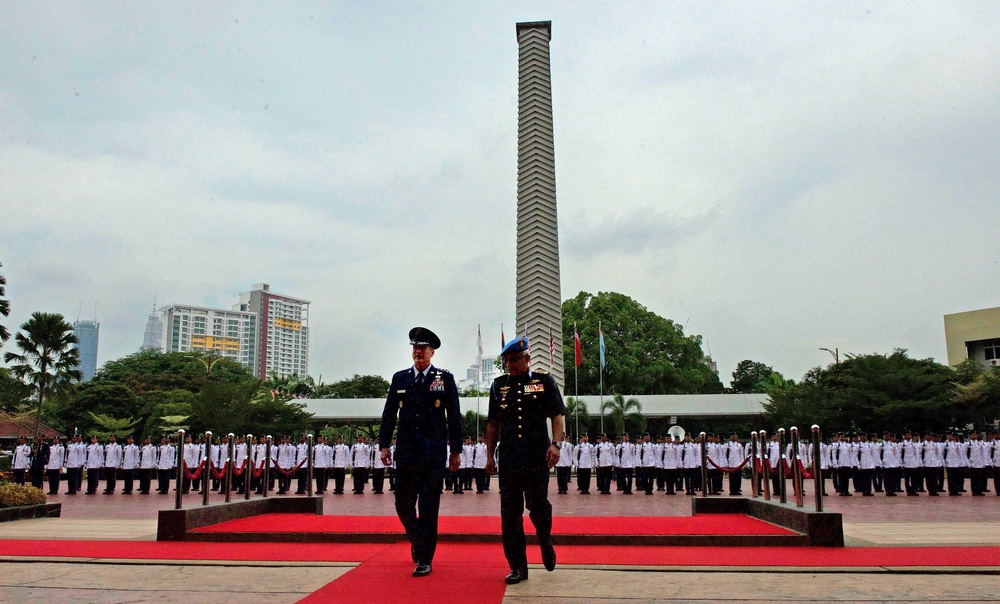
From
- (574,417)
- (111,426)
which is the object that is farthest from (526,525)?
(111,426)

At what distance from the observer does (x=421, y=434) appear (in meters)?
5.77

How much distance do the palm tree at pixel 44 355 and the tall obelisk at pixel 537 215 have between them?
17.1m

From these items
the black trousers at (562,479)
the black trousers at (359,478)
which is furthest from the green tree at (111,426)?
the black trousers at (562,479)

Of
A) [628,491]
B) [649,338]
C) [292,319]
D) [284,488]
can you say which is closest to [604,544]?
[628,491]

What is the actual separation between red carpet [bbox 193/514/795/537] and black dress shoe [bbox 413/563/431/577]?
6.44ft

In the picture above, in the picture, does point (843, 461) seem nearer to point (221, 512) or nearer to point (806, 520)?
point (806, 520)

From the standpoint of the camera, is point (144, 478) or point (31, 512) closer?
point (31, 512)

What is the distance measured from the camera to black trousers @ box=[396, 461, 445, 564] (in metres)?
5.44

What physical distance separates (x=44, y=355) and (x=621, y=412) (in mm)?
22685

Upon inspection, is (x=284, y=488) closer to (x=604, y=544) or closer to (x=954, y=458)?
(x=604, y=544)

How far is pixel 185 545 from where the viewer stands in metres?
7.04

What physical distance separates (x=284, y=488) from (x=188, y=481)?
2.57 meters

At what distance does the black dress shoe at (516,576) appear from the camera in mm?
5012

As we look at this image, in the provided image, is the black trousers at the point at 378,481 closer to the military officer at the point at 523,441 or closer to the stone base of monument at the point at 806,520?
the stone base of monument at the point at 806,520
